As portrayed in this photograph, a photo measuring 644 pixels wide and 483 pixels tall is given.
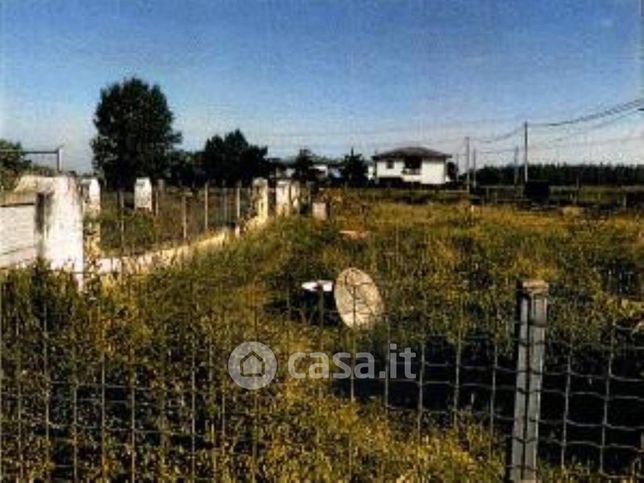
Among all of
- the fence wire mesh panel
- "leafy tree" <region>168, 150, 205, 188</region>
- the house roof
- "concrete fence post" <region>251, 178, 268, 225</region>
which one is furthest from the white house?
the fence wire mesh panel

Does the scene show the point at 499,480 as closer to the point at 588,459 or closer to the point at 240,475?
the point at 588,459

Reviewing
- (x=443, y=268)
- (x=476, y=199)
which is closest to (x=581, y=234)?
(x=443, y=268)

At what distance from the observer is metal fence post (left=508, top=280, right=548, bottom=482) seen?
362 cm

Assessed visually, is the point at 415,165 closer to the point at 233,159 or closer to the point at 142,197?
the point at 233,159

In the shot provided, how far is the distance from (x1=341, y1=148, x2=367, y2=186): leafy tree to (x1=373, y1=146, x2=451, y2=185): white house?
17538mm

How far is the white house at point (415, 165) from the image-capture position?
276 ft

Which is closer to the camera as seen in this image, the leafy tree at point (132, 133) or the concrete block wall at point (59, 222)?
the concrete block wall at point (59, 222)

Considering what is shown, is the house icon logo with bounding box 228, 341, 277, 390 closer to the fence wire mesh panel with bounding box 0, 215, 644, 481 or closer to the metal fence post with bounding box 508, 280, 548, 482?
the fence wire mesh panel with bounding box 0, 215, 644, 481

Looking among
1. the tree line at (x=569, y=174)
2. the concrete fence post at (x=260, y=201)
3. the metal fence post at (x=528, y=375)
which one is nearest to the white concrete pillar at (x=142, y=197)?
the concrete fence post at (x=260, y=201)

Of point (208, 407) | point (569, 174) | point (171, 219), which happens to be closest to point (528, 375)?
point (208, 407)

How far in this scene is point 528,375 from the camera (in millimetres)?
3646

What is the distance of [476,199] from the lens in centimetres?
4572

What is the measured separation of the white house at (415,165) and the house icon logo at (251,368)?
7934cm

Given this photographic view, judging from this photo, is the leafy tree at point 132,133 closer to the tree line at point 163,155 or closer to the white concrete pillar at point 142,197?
the tree line at point 163,155
